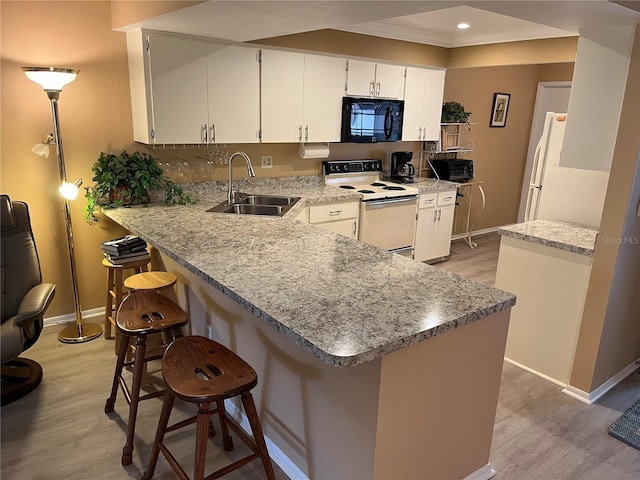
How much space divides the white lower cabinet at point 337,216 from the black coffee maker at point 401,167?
3.18 ft

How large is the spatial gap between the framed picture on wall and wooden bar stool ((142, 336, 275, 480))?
17.6ft

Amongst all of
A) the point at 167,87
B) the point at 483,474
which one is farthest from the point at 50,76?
the point at 483,474

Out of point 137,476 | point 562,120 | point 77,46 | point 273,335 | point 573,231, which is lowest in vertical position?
point 137,476

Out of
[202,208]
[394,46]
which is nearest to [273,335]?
[202,208]

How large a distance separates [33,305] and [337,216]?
242 centimetres

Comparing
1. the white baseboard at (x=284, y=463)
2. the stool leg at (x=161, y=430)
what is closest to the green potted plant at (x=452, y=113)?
the white baseboard at (x=284, y=463)

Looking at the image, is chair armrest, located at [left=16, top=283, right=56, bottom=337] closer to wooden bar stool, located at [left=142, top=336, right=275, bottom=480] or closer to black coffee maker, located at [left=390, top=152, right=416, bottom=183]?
wooden bar stool, located at [left=142, top=336, right=275, bottom=480]

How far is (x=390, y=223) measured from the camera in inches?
178

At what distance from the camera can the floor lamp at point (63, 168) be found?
2.78 meters

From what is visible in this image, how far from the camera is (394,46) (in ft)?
15.3

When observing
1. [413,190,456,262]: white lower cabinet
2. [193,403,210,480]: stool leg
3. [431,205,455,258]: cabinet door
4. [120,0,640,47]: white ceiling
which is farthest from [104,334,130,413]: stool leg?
[431,205,455,258]: cabinet door

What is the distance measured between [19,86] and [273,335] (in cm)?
249

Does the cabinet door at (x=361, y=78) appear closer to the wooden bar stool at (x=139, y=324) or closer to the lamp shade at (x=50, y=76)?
the lamp shade at (x=50, y=76)

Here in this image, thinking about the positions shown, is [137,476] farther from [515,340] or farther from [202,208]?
[515,340]
